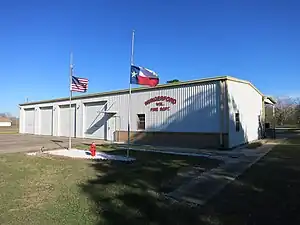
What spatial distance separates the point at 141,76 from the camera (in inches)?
569

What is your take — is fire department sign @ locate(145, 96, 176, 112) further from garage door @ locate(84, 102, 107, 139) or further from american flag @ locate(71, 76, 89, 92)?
garage door @ locate(84, 102, 107, 139)

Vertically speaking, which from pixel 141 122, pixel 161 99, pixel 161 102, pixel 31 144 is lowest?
pixel 31 144

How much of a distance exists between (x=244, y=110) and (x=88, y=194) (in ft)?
60.0

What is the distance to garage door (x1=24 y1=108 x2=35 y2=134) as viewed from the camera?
43.3m

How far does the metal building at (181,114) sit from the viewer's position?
64.2ft

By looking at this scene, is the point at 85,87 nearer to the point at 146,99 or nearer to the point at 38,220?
the point at 146,99

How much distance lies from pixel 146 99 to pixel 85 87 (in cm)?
603

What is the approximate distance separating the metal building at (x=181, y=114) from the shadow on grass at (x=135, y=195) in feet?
24.2

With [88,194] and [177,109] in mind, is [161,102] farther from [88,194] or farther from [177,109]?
[88,194]

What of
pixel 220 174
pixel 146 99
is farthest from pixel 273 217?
pixel 146 99

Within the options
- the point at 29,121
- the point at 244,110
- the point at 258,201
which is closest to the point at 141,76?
the point at 258,201

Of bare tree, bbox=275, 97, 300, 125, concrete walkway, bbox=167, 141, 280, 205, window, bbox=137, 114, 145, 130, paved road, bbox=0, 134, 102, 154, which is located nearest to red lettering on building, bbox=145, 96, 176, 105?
window, bbox=137, 114, 145, 130

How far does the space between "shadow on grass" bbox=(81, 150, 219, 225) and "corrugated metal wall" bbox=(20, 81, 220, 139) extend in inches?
296

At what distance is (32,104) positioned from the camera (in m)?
43.3
